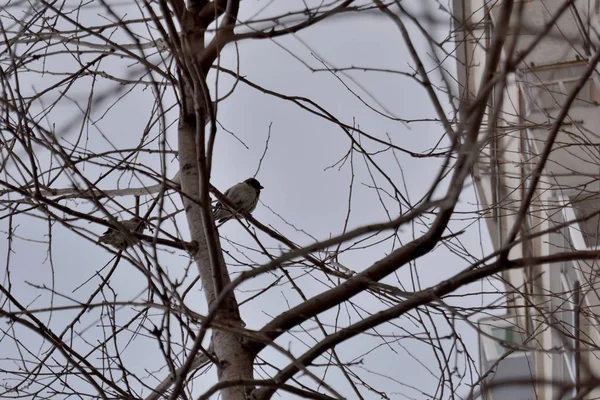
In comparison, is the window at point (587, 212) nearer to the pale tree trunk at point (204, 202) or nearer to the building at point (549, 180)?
the building at point (549, 180)

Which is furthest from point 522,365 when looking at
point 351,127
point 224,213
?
point 351,127

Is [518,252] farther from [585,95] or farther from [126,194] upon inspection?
[126,194]

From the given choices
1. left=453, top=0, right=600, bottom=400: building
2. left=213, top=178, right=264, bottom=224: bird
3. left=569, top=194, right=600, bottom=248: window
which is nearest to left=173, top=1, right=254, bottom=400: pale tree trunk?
left=453, top=0, right=600, bottom=400: building

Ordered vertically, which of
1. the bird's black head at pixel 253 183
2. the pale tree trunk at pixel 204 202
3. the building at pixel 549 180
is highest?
the bird's black head at pixel 253 183

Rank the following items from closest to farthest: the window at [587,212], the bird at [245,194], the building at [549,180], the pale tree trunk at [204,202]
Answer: the pale tree trunk at [204,202] < the window at [587,212] < the building at [549,180] < the bird at [245,194]

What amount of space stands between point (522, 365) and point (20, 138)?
7141mm

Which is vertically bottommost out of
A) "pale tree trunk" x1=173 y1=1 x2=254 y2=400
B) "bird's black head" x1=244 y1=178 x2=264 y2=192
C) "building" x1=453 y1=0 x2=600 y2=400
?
"pale tree trunk" x1=173 y1=1 x2=254 y2=400

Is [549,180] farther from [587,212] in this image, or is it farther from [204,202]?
[204,202]

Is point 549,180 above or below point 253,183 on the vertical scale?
below

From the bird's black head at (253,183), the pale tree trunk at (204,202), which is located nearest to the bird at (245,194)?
the bird's black head at (253,183)

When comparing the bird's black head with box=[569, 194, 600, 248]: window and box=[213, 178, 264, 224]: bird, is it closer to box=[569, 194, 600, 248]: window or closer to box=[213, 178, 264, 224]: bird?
box=[213, 178, 264, 224]: bird

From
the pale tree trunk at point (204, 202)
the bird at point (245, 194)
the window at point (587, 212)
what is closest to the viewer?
the pale tree trunk at point (204, 202)

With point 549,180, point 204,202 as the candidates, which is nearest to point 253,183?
point 549,180

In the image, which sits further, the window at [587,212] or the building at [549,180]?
the building at [549,180]
